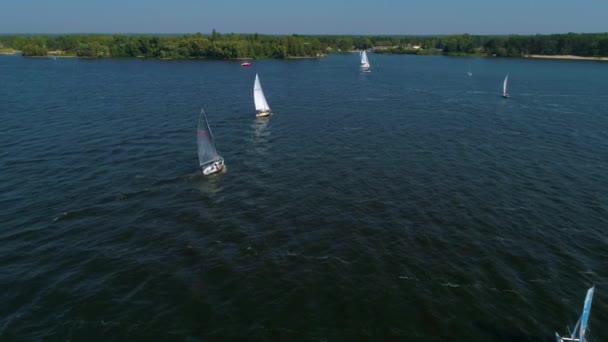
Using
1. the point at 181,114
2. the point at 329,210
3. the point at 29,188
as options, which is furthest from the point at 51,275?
the point at 181,114

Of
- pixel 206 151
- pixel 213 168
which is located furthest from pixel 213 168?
pixel 206 151

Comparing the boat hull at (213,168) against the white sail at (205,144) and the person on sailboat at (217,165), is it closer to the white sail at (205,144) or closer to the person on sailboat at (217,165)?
the person on sailboat at (217,165)

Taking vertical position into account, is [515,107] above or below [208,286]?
above

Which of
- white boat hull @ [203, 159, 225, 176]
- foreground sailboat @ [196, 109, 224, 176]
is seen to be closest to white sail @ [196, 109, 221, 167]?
foreground sailboat @ [196, 109, 224, 176]

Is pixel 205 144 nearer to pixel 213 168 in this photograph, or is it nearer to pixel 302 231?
pixel 213 168

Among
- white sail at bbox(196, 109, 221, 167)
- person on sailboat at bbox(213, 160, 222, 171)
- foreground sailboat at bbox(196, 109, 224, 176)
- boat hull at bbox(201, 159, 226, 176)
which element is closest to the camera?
white sail at bbox(196, 109, 221, 167)

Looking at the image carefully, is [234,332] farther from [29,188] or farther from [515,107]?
[515,107]

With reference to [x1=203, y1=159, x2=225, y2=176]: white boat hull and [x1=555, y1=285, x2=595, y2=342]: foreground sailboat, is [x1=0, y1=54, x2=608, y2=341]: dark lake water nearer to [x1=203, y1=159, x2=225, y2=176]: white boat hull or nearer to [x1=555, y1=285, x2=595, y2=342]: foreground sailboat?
[x1=203, y1=159, x2=225, y2=176]: white boat hull
